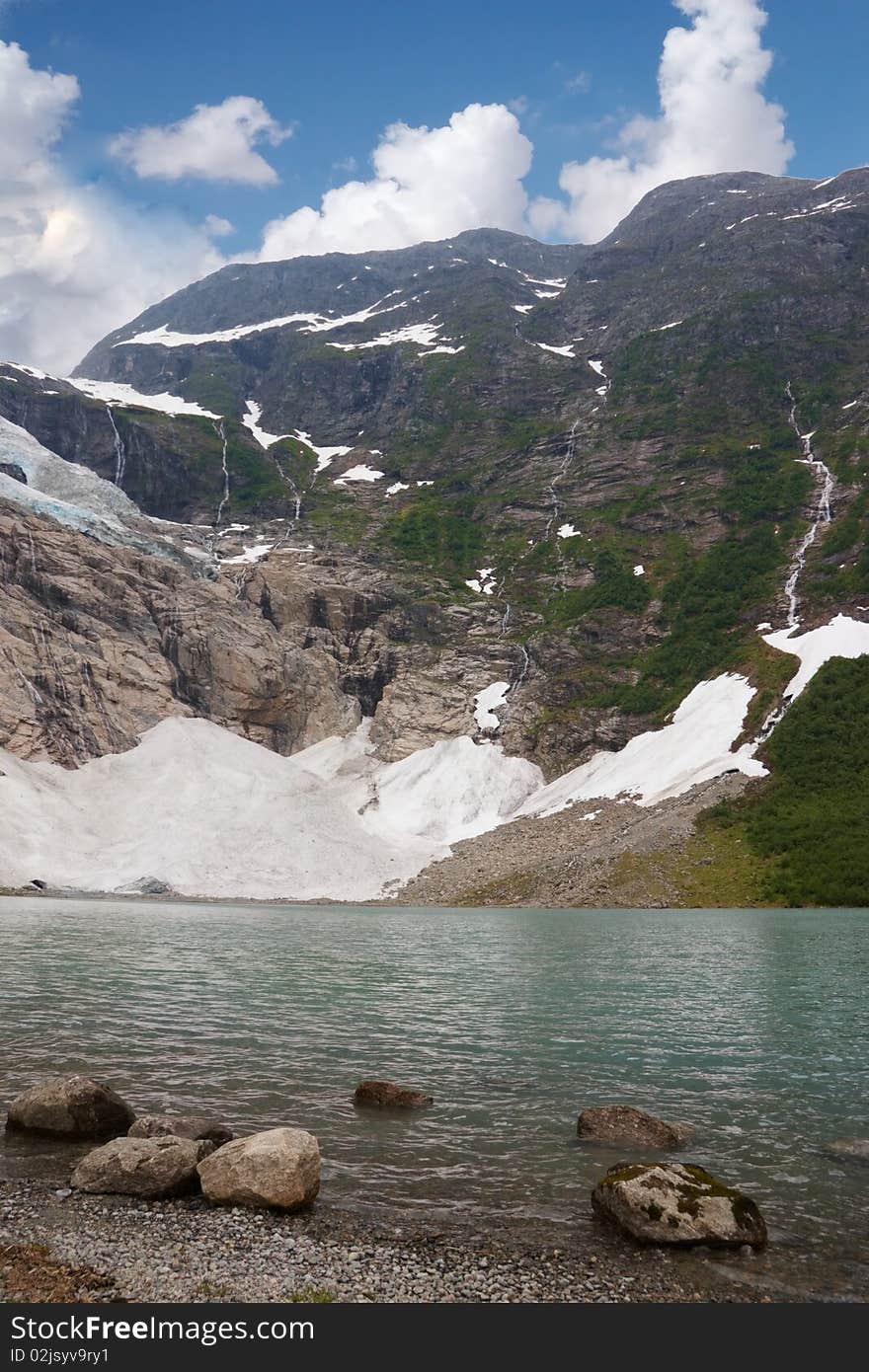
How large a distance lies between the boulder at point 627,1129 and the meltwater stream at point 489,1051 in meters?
0.40

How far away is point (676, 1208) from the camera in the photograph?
1141cm

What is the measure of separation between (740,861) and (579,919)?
2117 cm

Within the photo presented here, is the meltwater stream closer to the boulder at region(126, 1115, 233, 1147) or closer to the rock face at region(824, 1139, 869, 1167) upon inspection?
the rock face at region(824, 1139, 869, 1167)

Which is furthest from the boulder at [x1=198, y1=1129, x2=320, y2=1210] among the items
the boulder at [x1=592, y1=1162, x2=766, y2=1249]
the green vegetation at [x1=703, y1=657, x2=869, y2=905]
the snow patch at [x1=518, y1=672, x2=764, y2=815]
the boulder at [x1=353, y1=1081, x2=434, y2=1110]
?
the snow patch at [x1=518, y1=672, x2=764, y2=815]

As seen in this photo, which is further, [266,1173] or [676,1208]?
[266,1173]

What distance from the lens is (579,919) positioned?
6425 cm

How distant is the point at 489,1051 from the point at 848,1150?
31.5ft

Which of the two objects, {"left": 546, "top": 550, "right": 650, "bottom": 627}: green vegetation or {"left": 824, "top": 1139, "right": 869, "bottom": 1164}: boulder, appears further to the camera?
{"left": 546, "top": 550, "right": 650, "bottom": 627}: green vegetation

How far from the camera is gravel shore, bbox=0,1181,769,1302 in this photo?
30.7 ft

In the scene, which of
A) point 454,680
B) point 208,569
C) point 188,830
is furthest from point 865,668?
point 208,569

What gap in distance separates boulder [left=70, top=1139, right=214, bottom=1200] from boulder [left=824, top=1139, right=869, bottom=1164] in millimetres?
10533

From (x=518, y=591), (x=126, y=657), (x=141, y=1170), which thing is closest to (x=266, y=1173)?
(x=141, y=1170)

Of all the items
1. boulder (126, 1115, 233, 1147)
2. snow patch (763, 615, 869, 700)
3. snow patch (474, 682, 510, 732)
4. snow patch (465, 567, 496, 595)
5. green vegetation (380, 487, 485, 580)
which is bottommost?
boulder (126, 1115, 233, 1147)

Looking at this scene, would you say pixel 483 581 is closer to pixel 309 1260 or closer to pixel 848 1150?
pixel 848 1150
